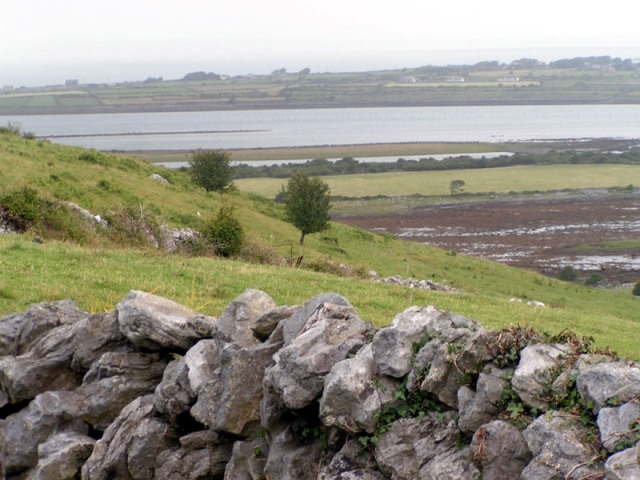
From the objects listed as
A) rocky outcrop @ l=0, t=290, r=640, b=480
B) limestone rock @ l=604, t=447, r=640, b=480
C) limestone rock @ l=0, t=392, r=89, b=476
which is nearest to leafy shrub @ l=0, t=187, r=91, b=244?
rocky outcrop @ l=0, t=290, r=640, b=480

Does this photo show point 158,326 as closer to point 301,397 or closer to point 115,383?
point 115,383

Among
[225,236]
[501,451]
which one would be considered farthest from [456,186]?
[501,451]

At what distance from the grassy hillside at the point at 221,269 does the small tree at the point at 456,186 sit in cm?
5703

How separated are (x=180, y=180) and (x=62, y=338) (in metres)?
54.9

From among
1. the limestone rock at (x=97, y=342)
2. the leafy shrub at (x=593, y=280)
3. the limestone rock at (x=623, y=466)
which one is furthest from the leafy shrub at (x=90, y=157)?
the limestone rock at (x=623, y=466)

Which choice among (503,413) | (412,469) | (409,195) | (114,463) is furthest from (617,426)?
(409,195)

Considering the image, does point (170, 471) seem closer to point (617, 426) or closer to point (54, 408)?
point (54, 408)

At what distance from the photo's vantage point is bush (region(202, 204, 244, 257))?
1593 inches

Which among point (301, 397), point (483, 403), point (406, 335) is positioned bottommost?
point (301, 397)

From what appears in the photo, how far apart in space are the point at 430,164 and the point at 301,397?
156m

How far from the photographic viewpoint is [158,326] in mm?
15141

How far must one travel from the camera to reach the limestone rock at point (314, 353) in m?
12.1

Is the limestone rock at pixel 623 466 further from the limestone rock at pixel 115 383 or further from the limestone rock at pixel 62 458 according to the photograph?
the limestone rock at pixel 62 458

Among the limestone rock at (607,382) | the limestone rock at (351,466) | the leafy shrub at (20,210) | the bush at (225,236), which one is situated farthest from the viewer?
the bush at (225,236)
